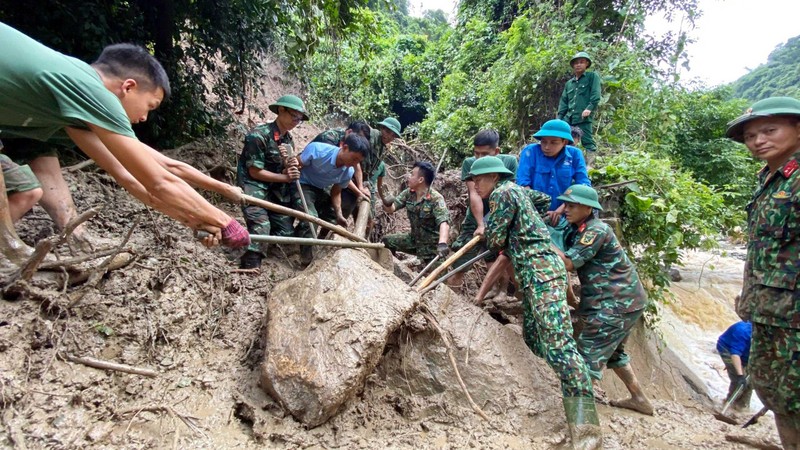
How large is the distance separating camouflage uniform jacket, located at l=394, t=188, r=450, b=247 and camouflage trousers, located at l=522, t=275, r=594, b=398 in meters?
1.78

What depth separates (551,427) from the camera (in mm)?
3342

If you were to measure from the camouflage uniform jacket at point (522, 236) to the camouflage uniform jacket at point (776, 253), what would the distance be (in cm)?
128

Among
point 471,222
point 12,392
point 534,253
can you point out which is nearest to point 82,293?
point 12,392

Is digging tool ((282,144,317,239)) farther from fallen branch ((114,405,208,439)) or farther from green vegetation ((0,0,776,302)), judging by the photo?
fallen branch ((114,405,208,439))

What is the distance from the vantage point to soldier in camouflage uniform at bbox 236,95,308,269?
4004mm

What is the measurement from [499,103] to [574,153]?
407 centimetres

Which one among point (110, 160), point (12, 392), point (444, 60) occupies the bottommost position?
point (12, 392)

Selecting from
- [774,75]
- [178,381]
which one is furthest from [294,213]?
[774,75]

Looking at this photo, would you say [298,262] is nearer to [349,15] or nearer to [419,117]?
[349,15]

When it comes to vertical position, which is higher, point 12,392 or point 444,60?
point 444,60

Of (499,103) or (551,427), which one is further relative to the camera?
(499,103)

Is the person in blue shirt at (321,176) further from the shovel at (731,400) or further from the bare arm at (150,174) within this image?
the shovel at (731,400)

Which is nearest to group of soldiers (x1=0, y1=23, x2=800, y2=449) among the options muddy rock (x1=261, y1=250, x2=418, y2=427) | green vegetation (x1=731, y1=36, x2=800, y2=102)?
muddy rock (x1=261, y1=250, x2=418, y2=427)

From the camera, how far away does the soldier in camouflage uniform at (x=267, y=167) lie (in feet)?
13.1
